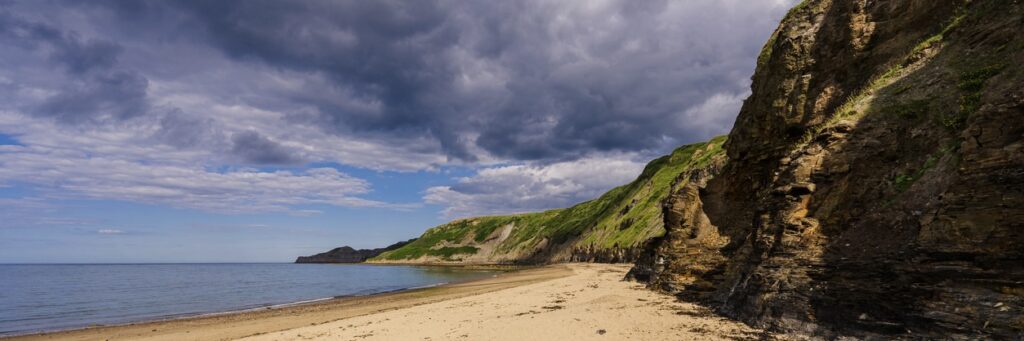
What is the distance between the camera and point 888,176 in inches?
536

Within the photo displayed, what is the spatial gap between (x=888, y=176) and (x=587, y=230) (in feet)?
331

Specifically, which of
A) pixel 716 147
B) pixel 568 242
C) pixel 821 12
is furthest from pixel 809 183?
pixel 568 242

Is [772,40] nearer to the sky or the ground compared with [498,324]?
nearer to the sky

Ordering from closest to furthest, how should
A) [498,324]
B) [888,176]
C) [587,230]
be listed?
[888,176]
[498,324]
[587,230]

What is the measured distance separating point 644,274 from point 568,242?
84.0 m

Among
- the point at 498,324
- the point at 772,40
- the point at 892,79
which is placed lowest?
the point at 498,324

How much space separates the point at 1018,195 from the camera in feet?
31.1

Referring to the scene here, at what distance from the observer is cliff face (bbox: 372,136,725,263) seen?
7319 cm

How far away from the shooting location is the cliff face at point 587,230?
2881 inches

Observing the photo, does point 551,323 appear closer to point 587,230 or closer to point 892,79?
point 892,79

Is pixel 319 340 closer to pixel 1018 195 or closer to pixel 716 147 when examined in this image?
pixel 1018 195

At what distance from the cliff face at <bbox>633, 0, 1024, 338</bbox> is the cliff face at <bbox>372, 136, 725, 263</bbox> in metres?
15.4

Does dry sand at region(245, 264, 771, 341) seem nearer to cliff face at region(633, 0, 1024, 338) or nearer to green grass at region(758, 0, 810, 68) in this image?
cliff face at region(633, 0, 1024, 338)

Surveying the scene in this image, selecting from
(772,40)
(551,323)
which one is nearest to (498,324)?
(551,323)
